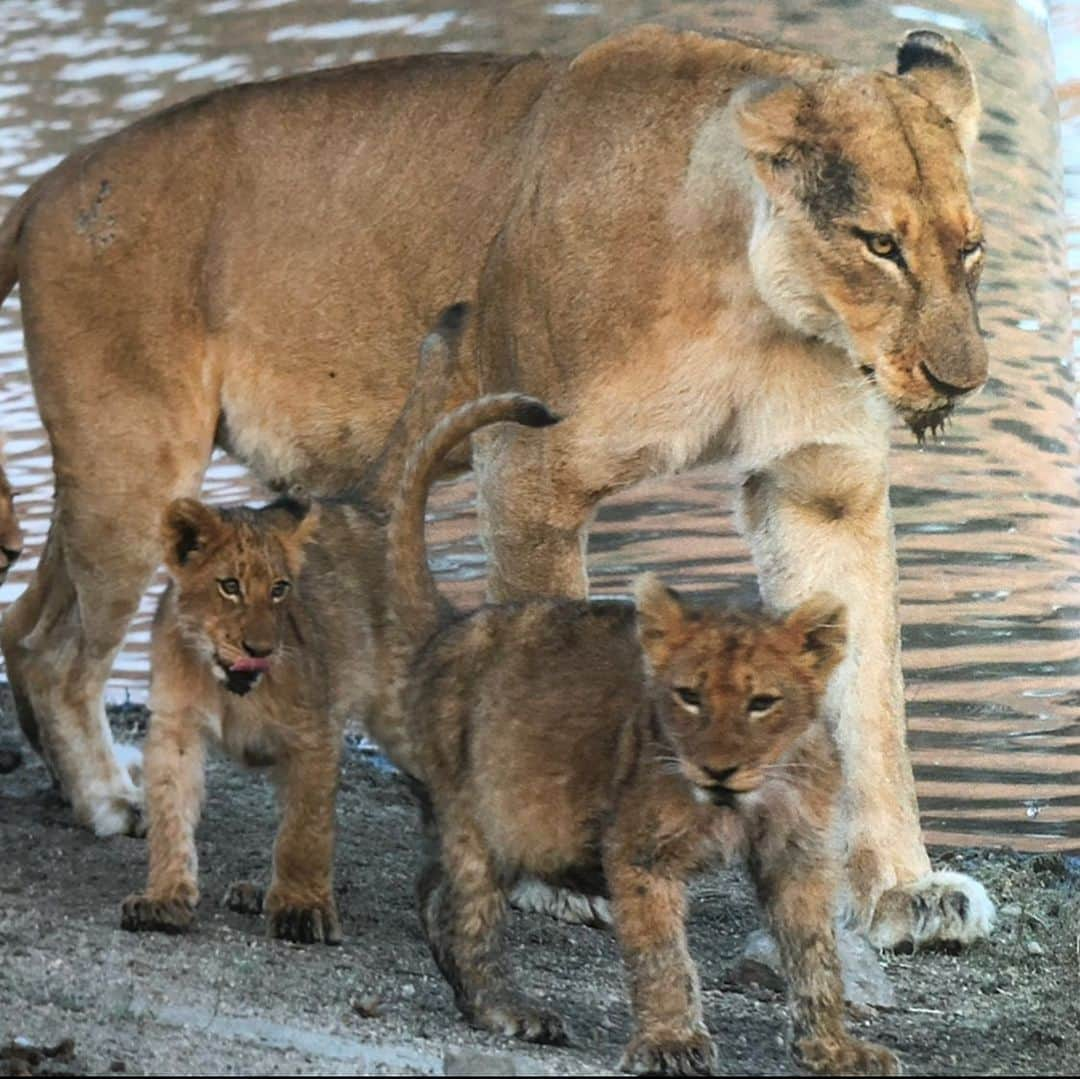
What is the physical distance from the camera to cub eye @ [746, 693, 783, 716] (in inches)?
153

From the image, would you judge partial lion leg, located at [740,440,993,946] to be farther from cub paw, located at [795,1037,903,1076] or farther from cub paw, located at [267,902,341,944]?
cub paw, located at [795,1037,903,1076]

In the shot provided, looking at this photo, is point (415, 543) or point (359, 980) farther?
point (415, 543)

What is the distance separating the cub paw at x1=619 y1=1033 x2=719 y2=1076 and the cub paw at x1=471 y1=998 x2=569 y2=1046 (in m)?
0.29

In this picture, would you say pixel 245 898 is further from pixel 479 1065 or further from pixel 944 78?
pixel 944 78

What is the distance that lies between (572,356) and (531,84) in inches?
35.0

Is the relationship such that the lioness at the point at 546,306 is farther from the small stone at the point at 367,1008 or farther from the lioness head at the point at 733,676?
the small stone at the point at 367,1008

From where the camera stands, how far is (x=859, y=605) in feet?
18.2

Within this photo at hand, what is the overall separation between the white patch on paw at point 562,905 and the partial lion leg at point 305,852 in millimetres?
692

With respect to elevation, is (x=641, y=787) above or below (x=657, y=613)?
below

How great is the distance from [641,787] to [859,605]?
1.67 meters

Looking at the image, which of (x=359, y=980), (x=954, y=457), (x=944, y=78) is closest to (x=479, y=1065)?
(x=359, y=980)

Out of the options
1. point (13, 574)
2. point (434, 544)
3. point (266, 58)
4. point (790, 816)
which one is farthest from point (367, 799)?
point (790, 816)

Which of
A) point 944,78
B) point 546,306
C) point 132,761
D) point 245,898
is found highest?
point 944,78

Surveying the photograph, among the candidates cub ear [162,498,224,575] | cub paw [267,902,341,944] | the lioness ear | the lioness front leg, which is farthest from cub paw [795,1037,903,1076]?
the lioness ear
